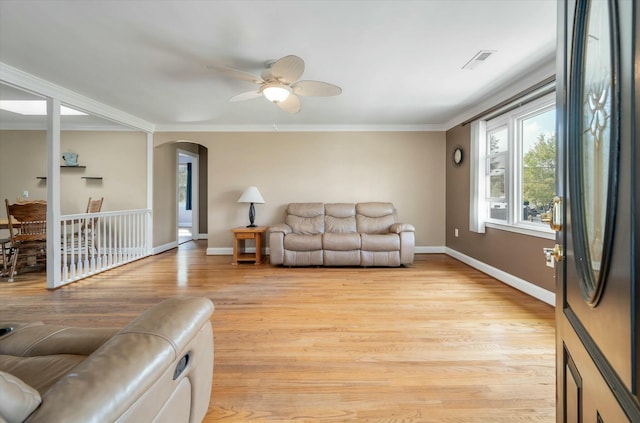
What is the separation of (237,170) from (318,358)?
410 centimetres

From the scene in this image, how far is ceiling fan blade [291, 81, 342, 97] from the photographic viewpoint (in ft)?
8.70

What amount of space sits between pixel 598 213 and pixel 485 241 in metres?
3.89

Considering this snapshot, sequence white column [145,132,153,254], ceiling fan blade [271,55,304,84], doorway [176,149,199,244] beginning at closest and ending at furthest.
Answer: ceiling fan blade [271,55,304,84] → white column [145,132,153,254] → doorway [176,149,199,244]

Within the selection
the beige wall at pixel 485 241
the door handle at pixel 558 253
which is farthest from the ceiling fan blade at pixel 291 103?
the beige wall at pixel 485 241

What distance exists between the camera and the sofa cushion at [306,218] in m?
4.84

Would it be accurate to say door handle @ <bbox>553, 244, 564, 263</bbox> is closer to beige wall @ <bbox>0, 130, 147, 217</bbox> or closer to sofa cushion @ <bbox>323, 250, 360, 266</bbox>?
sofa cushion @ <bbox>323, 250, 360, 266</bbox>

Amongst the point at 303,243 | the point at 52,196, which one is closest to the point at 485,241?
the point at 303,243

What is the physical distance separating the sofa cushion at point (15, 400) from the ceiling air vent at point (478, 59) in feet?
11.0

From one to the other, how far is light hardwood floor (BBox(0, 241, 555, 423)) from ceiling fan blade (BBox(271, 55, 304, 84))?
6.83 ft

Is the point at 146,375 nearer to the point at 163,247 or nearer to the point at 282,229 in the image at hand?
the point at 282,229

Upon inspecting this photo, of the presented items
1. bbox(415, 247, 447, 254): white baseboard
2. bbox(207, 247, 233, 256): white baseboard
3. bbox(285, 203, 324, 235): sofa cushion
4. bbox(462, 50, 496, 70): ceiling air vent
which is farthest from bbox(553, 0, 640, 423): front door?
bbox(207, 247, 233, 256): white baseboard

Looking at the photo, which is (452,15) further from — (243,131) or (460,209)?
(243,131)

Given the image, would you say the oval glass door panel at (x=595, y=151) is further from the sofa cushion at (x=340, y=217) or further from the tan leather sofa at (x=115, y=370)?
the sofa cushion at (x=340, y=217)

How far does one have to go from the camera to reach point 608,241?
48cm
